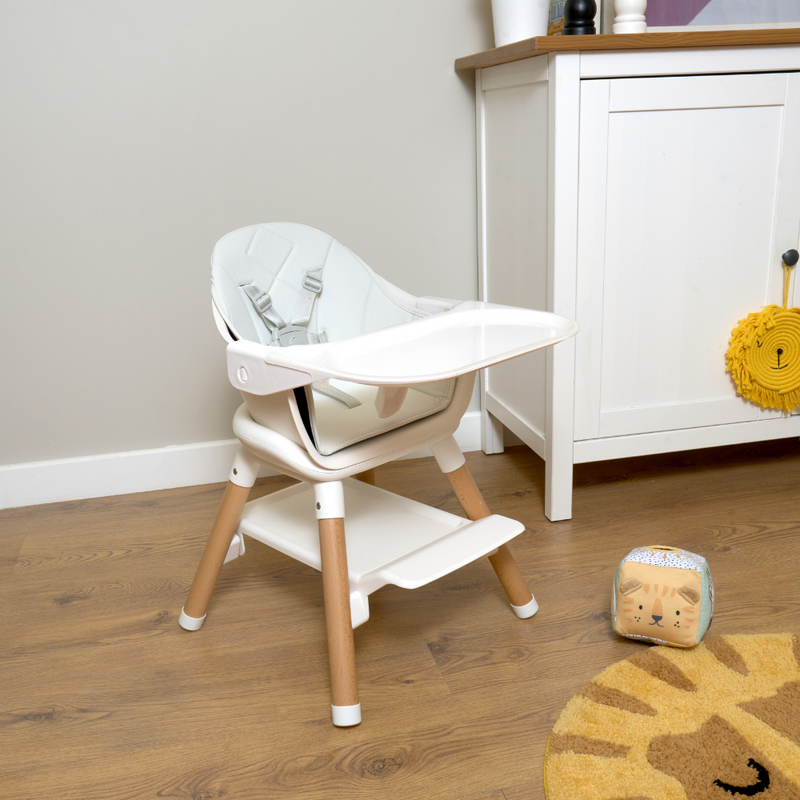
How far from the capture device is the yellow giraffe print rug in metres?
0.88

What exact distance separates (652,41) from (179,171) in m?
0.98

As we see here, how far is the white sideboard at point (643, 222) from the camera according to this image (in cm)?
135

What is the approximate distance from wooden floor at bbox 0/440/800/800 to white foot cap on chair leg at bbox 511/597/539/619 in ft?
0.04

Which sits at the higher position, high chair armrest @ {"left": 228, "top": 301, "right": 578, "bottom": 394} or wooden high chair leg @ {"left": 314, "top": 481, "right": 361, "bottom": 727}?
high chair armrest @ {"left": 228, "top": 301, "right": 578, "bottom": 394}

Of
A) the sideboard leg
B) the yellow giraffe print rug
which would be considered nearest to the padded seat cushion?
the sideboard leg

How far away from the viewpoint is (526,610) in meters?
1.23

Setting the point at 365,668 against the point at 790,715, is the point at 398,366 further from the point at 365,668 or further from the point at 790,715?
the point at 790,715

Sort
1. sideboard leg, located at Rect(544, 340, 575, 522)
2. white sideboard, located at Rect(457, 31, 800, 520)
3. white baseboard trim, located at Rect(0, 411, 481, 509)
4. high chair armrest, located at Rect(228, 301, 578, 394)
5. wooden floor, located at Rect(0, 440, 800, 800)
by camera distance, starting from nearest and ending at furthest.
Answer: high chair armrest, located at Rect(228, 301, 578, 394) < wooden floor, located at Rect(0, 440, 800, 800) < white sideboard, located at Rect(457, 31, 800, 520) < sideboard leg, located at Rect(544, 340, 575, 522) < white baseboard trim, located at Rect(0, 411, 481, 509)

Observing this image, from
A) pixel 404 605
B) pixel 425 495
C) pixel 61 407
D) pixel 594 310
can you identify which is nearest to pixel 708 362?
pixel 594 310

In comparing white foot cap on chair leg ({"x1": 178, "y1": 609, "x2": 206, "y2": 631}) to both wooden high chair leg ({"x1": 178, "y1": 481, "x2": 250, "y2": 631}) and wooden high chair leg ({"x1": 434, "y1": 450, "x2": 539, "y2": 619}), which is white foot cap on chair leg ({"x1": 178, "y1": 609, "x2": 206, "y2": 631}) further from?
wooden high chair leg ({"x1": 434, "y1": 450, "x2": 539, "y2": 619})

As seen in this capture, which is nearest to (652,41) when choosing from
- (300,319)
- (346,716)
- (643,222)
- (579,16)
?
(579,16)

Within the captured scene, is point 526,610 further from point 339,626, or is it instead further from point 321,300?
point 321,300

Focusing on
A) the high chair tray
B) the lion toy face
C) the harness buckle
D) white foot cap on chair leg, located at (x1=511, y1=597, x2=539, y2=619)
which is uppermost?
the harness buckle

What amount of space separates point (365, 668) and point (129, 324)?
98 centimetres
